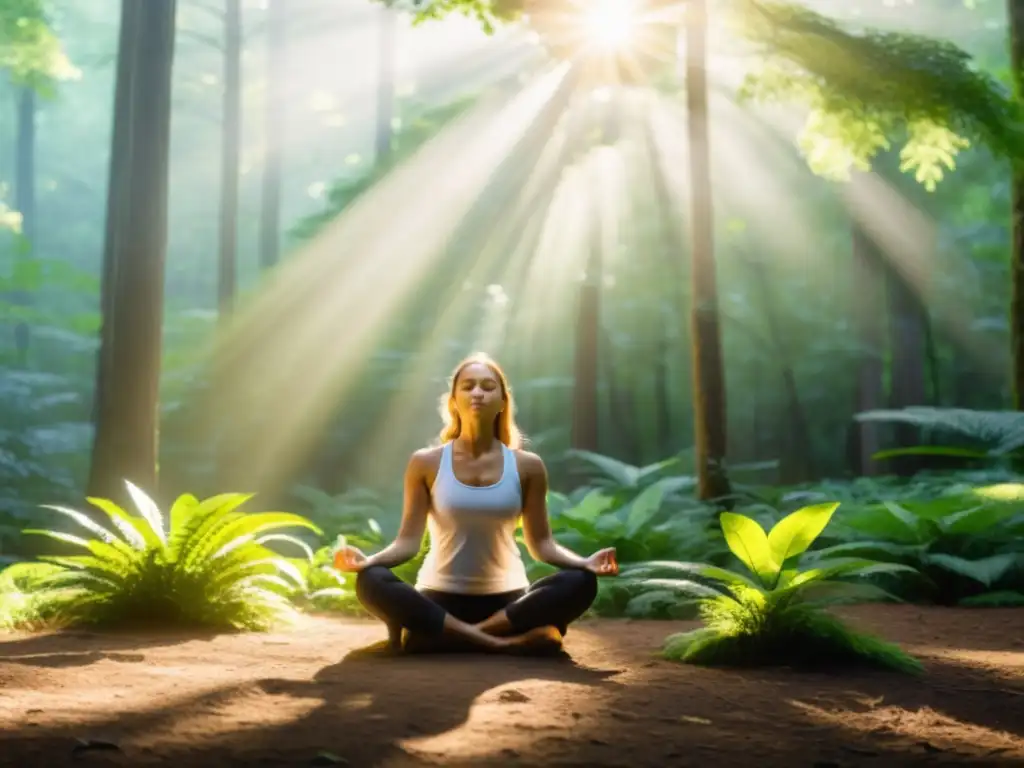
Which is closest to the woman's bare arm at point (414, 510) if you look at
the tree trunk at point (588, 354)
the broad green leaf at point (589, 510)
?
the broad green leaf at point (589, 510)

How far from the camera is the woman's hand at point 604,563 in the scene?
4723mm

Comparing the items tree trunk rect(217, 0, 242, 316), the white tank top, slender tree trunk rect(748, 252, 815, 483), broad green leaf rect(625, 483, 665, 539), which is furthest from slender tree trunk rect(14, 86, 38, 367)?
the white tank top

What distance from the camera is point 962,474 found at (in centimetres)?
1063

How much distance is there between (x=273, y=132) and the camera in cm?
2631

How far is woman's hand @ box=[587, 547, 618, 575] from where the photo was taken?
15.5 feet

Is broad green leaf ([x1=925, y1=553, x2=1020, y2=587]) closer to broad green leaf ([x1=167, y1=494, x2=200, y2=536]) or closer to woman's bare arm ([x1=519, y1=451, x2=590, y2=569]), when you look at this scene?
woman's bare arm ([x1=519, y1=451, x2=590, y2=569])

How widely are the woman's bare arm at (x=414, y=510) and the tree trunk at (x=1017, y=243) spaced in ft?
27.7

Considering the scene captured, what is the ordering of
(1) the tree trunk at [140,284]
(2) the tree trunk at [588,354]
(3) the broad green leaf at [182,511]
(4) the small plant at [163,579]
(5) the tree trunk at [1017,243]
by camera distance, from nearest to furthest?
(4) the small plant at [163,579] < (3) the broad green leaf at [182,511] < (1) the tree trunk at [140,284] < (5) the tree trunk at [1017,243] < (2) the tree trunk at [588,354]

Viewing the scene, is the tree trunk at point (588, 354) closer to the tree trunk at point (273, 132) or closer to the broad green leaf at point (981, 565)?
the broad green leaf at point (981, 565)

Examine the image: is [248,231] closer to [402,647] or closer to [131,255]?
[131,255]

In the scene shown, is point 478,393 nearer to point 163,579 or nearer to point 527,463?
point 527,463

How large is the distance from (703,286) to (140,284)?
204 inches

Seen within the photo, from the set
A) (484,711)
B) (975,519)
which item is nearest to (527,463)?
(484,711)

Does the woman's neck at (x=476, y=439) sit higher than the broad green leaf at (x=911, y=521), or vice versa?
the woman's neck at (x=476, y=439)
